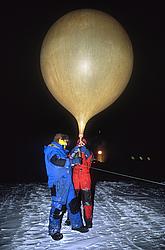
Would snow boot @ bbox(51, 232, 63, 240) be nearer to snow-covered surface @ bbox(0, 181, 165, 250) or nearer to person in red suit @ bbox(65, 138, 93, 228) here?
snow-covered surface @ bbox(0, 181, 165, 250)

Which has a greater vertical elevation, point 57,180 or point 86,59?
point 86,59

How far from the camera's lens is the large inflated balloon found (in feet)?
18.0

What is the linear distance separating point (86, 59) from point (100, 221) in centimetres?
333

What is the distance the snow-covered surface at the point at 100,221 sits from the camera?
5008 mm

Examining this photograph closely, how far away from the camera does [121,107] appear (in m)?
42.2

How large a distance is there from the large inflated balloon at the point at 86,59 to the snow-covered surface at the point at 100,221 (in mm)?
1977

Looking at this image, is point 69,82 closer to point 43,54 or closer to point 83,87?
point 83,87

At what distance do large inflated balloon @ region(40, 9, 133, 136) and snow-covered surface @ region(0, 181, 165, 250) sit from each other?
198cm

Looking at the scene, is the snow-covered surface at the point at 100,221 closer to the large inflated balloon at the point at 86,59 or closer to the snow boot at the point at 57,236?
the snow boot at the point at 57,236

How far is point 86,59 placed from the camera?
18.1 feet

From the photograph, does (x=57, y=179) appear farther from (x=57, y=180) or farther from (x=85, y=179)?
(x=85, y=179)

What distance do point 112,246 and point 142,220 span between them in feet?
5.85

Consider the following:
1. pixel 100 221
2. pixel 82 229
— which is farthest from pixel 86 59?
pixel 100 221

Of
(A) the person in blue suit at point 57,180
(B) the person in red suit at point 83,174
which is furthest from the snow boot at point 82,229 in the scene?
(A) the person in blue suit at point 57,180
